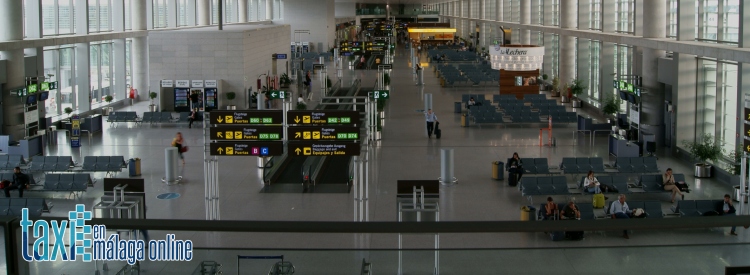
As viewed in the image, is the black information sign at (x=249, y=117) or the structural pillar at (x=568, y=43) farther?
the structural pillar at (x=568, y=43)

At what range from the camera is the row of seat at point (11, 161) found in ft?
77.9

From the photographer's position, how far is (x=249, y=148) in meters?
17.0

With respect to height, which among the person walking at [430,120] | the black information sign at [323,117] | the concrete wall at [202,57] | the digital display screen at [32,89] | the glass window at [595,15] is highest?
the glass window at [595,15]

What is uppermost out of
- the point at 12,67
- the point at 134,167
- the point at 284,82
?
the point at 12,67

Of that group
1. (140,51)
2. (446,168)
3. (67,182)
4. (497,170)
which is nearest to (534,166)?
(497,170)

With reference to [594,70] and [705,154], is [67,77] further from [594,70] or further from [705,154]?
[705,154]

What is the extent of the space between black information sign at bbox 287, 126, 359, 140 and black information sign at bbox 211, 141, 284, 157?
385 millimetres

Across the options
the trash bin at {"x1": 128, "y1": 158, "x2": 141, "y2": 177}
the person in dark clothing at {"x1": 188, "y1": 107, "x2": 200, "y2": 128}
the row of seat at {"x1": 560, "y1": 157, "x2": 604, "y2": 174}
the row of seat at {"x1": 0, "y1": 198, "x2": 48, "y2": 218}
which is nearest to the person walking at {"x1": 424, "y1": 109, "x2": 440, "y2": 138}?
the row of seat at {"x1": 560, "y1": 157, "x2": 604, "y2": 174}

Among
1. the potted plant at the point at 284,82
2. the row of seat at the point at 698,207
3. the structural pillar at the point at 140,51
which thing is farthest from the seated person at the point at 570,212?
the potted plant at the point at 284,82

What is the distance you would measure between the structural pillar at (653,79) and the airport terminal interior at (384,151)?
71mm

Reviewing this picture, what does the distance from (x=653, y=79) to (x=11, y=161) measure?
2125 cm

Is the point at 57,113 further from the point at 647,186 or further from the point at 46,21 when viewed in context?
the point at 647,186

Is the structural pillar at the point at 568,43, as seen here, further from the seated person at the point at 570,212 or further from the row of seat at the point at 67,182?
the row of seat at the point at 67,182

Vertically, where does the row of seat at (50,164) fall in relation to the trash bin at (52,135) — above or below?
below
